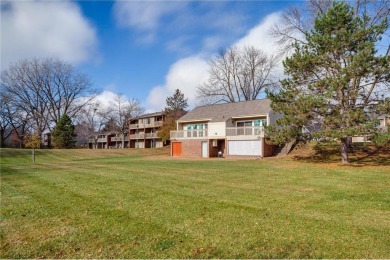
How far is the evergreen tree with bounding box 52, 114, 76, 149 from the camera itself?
169 feet

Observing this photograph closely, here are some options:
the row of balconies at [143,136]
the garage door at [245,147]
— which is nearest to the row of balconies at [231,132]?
the garage door at [245,147]

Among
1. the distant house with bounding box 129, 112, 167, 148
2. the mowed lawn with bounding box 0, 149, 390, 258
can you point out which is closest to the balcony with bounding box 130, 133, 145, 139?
the distant house with bounding box 129, 112, 167, 148

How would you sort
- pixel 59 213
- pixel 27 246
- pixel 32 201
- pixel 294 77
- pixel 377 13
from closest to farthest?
pixel 27 246 → pixel 59 213 → pixel 32 201 → pixel 294 77 → pixel 377 13

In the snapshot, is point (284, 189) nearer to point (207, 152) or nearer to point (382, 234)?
point (382, 234)

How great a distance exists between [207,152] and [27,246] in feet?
96.4

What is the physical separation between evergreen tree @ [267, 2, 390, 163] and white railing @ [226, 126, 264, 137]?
30.7 ft

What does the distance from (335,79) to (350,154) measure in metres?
9.25

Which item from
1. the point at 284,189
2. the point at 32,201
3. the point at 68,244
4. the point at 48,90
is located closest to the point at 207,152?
the point at 284,189

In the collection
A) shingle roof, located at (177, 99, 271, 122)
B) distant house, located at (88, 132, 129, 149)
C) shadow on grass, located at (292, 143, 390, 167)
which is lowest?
shadow on grass, located at (292, 143, 390, 167)

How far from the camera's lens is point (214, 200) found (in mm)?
7691

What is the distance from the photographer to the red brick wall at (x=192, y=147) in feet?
113

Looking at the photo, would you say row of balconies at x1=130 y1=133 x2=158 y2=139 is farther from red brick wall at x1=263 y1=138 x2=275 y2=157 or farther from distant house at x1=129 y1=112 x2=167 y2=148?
red brick wall at x1=263 y1=138 x2=275 y2=157

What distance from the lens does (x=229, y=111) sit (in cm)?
3500

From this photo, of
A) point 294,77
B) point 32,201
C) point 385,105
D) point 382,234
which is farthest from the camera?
point 294,77
